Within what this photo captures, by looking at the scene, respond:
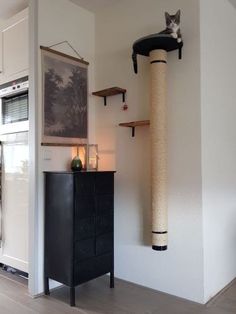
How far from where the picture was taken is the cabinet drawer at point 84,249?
2.34m

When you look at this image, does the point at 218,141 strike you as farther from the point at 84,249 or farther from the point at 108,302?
the point at 108,302

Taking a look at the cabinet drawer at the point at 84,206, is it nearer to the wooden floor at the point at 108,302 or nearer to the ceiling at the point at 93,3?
the wooden floor at the point at 108,302

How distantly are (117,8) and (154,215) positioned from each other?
2004 millimetres

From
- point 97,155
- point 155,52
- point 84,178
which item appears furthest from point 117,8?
point 84,178

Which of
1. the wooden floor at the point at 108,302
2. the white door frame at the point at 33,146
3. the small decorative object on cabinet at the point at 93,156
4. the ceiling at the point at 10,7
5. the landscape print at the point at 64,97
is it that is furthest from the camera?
the small decorative object on cabinet at the point at 93,156

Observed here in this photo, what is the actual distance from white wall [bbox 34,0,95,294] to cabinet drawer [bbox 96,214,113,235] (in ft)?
1.61

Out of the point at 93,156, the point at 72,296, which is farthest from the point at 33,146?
the point at 72,296

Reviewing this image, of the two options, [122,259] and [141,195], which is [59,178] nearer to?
[141,195]

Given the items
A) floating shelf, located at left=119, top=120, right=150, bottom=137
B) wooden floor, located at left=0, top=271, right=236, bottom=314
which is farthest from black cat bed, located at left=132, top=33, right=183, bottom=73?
wooden floor, located at left=0, top=271, right=236, bottom=314

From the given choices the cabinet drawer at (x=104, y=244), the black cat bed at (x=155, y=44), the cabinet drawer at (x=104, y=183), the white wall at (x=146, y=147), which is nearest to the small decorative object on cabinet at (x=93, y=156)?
the white wall at (x=146, y=147)

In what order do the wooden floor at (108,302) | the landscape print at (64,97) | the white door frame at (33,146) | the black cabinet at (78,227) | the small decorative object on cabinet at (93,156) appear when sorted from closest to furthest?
the wooden floor at (108,302)
the black cabinet at (78,227)
the white door frame at (33,146)
the landscape print at (64,97)
the small decorative object on cabinet at (93,156)

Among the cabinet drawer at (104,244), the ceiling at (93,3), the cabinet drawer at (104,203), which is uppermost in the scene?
the ceiling at (93,3)

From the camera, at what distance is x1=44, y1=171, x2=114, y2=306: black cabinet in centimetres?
233

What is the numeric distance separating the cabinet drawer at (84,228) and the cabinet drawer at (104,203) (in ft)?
0.39
